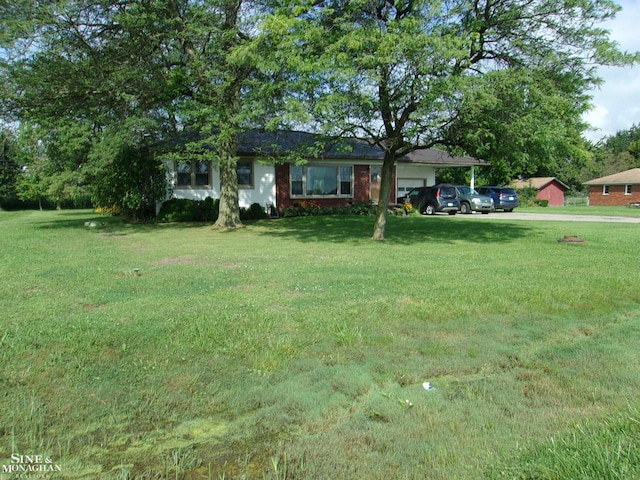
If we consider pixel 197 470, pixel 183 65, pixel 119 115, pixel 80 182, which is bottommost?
pixel 197 470

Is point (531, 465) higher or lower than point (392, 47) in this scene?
lower

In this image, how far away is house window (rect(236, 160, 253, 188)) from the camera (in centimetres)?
2300

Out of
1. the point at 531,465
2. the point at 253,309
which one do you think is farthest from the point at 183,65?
the point at 531,465

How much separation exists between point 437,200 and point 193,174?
13069 millimetres

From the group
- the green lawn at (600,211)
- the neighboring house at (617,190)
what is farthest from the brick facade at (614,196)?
the green lawn at (600,211)

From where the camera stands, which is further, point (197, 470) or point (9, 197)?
point (9, 197)

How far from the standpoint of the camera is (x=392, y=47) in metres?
9.48

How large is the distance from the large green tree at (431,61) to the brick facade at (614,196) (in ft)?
129

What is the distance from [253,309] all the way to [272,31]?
6.83 metres

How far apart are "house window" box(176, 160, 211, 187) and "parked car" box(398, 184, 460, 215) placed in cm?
1182

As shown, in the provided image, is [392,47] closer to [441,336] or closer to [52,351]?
[441,336]

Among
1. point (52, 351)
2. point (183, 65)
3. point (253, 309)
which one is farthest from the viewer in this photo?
point (183, 65)

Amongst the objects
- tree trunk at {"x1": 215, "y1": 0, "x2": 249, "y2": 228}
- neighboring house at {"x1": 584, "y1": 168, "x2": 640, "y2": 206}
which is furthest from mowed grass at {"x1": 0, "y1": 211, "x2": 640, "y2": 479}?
neighboring house at {"x1": 584, "y1": 168, "x2": 640, "y2": 206}

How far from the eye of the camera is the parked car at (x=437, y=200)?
26234 millimetres
